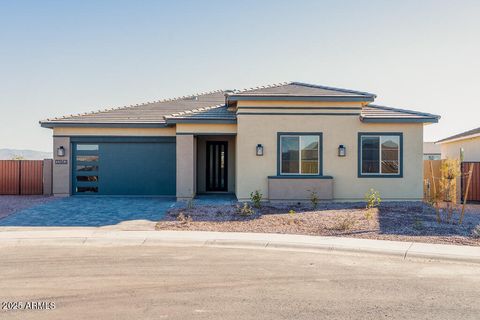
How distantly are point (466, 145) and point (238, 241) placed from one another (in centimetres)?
2182

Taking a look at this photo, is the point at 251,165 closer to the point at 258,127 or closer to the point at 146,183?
the point at 258,127

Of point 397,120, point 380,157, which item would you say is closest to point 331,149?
point 380,157

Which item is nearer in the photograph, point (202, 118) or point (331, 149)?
point (331, 149)

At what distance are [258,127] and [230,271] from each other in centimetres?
966

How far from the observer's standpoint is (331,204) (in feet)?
52.8

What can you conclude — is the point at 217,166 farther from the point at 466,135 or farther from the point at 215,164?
the point at 466,135

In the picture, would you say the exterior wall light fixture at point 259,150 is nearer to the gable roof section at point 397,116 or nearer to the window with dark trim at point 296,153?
the window with dark trim at point 296,153

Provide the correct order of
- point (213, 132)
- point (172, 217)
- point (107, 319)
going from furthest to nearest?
1. point (213, 132)
2. point (172, 217)
3. point (107, 319)

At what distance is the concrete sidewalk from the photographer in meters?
8.97

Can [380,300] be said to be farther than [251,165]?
No

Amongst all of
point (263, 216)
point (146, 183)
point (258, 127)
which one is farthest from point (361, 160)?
point (146, 183)

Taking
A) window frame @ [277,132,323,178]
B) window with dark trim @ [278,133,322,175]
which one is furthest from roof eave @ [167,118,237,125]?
window with dark trim @ [278,133,322,175]

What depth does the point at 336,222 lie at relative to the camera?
12297mm

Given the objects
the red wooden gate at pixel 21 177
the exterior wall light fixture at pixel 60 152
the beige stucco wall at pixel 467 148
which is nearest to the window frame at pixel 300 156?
the exterior wall light fixture at pixel 60 152
